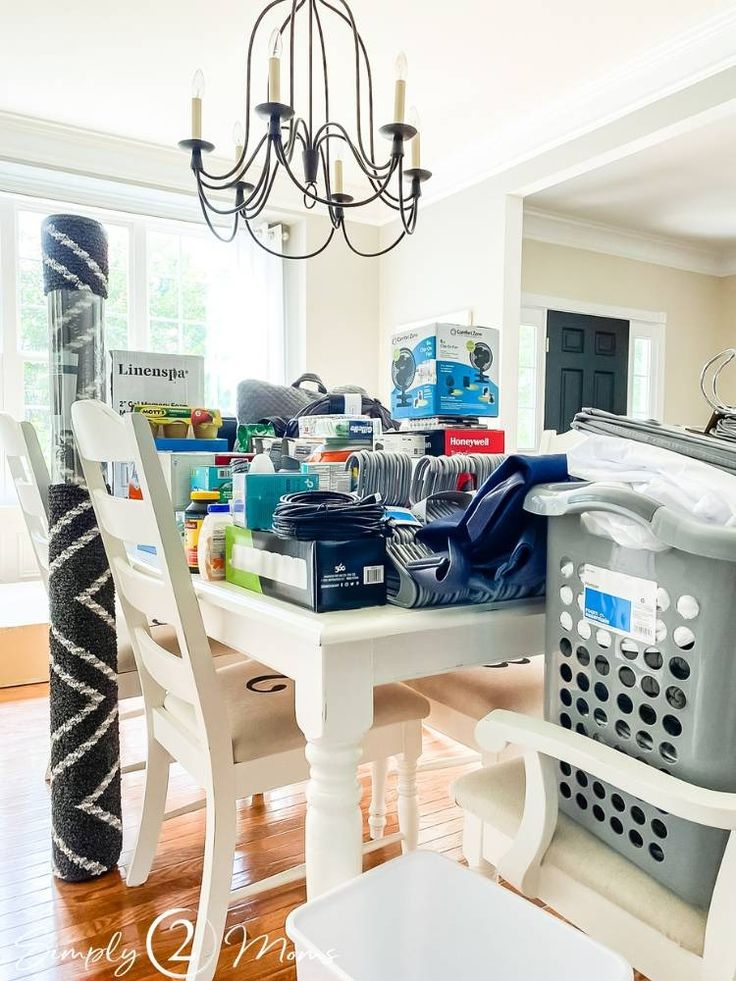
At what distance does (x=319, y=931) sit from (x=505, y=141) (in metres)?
4.24

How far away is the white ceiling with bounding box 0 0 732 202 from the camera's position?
9.93ft

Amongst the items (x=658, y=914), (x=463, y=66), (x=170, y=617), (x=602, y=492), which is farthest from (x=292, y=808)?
(x=463, y=66)

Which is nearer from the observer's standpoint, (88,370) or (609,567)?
(609,567)

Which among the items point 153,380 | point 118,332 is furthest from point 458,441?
point 118,332

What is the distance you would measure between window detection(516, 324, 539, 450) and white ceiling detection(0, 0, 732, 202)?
59.5 inches

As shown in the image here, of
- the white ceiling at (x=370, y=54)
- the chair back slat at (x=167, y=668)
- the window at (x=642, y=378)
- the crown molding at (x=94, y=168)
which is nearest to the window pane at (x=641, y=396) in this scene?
the window at (x=642, y=378)

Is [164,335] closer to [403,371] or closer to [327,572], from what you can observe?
[403,371]

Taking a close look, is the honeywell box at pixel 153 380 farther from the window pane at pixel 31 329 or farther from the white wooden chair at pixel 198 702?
the window pane at pixel 31 329

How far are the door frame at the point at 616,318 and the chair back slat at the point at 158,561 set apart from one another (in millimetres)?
4378

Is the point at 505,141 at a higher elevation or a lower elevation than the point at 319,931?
higher

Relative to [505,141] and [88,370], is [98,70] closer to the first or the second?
[505,141]

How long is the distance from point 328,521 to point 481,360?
745mm

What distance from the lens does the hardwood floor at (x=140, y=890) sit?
54.1 inches

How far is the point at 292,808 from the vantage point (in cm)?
200
